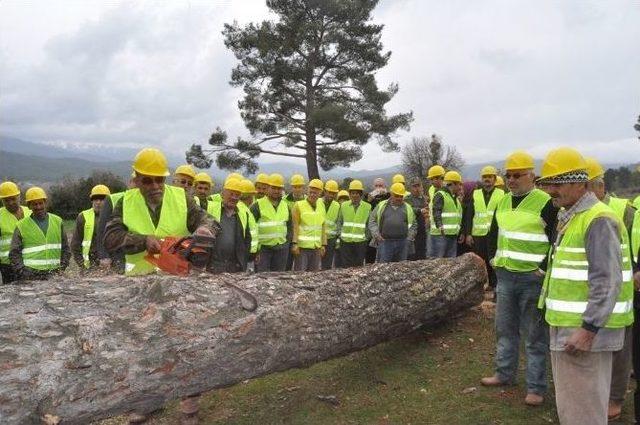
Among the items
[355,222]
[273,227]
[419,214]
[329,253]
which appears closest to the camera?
[273,227]

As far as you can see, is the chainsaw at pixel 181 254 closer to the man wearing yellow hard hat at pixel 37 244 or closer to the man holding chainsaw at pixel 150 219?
the man holding chainsaw at pixel 150 219

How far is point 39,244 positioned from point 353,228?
4895 millimetres

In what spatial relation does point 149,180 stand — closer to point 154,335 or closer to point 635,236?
point 154,335

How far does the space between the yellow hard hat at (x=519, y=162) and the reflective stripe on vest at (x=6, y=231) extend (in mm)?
5599

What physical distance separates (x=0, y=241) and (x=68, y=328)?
162 inches

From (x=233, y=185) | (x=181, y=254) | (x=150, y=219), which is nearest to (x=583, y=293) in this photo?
(x=181, y=254)

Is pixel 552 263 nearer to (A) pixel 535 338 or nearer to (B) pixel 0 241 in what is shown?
(A) pixel 535 338

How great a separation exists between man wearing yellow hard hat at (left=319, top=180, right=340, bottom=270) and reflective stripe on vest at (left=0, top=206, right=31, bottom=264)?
4.76 metres

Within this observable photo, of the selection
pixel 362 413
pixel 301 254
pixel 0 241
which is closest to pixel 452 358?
pixel 362 413

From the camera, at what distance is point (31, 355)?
262 cm

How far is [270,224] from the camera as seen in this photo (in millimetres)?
7199

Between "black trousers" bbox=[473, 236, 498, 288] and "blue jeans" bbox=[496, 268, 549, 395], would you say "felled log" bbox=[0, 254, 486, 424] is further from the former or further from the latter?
"black trousers" bbox=[473, 236, 498, 288]

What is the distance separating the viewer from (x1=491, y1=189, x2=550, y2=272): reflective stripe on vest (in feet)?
13.5

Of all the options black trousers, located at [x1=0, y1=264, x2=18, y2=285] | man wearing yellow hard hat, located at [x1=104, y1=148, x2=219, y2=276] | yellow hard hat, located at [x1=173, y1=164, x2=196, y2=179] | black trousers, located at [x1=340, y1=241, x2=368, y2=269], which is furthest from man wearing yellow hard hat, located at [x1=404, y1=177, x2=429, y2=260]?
black trousers, located at [x1=0, y1=264, x2=18, y2=285]
